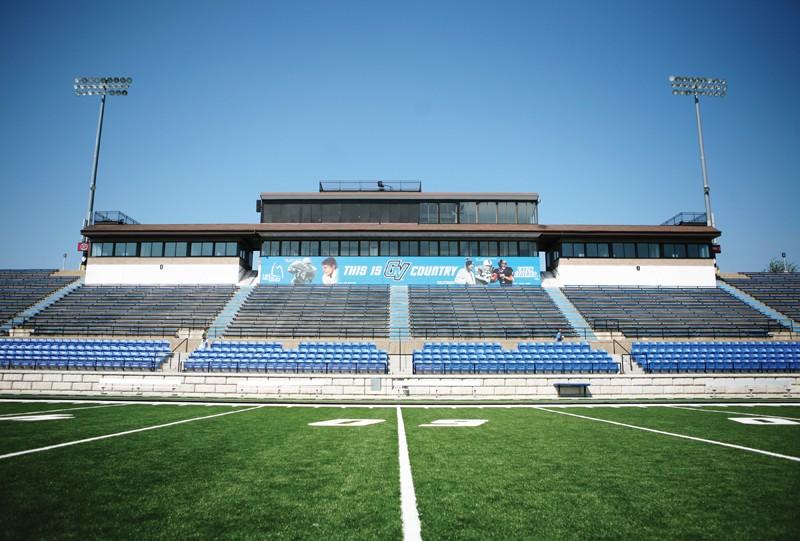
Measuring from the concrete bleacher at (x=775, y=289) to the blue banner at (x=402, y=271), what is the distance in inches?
663

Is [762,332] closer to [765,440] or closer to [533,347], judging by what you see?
[533,347]

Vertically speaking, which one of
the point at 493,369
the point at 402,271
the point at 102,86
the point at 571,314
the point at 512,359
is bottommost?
the point at 493,369

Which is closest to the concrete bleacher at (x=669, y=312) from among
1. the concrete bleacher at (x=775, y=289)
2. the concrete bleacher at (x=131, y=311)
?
the concrete bleacher at (x=775, y=289)

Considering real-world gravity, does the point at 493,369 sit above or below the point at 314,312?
below

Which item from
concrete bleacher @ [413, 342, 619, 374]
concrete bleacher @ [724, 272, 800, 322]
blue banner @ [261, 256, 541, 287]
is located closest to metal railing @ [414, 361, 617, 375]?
concrete bleacher @ [413, 342, 619, 374]

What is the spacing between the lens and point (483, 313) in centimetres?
2917

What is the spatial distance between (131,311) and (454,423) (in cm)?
2771

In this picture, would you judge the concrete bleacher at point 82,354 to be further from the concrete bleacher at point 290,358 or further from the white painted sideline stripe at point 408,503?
the white painted sideline stripe at point 408,503

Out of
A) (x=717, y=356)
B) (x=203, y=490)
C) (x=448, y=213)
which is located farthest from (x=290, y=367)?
(x=717, y=356)

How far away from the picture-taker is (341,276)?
111ft

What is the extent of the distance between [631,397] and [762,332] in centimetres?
1480

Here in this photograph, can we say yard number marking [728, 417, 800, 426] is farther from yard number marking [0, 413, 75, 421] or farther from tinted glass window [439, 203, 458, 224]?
tinted glass window [439, 203, 458, 224]

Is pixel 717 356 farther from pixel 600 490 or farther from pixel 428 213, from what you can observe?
pixel 600 490

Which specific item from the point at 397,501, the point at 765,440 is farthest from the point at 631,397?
the point at 397,501
